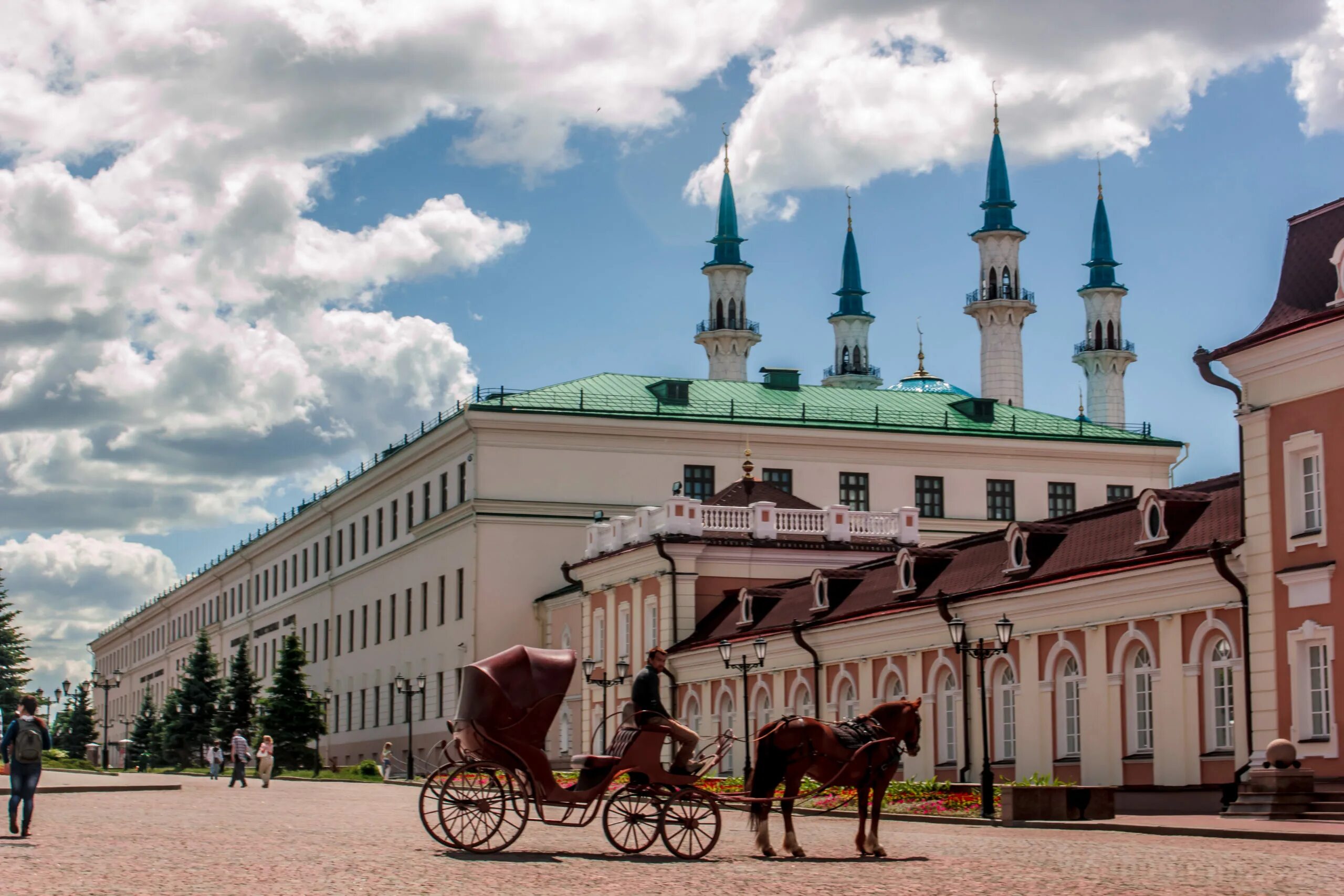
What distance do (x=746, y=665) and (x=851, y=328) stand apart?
73249 millimetres

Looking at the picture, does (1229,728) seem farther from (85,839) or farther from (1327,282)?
(85,839)

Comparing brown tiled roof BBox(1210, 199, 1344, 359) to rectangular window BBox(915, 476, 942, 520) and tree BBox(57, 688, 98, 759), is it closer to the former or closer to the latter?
rectangular window BBox(915, 476, 942, 520)

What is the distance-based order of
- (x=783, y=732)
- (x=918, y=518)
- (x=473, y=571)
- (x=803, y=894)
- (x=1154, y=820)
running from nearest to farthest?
(x=803, y=894) → (x=783, y=732) → (x=1154, y=820) → (x=473, y=571) → (x=918, y=518)

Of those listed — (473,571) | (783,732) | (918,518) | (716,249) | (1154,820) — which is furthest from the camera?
(716,249)

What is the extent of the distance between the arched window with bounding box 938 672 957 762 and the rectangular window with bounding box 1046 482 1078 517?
109ft

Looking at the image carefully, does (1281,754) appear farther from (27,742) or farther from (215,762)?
(215,762)

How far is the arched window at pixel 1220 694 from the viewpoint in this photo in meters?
28.9

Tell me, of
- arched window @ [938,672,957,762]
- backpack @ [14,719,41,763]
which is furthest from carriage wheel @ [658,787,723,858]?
arched window @ [938,672,957,762]

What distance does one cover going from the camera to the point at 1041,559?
3494 cm

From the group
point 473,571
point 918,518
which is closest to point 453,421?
point 473,571

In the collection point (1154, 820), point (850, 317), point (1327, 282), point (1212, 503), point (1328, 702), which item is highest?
point (850, 317)

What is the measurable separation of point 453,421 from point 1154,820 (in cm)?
4109

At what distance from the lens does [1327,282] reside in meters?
27.5

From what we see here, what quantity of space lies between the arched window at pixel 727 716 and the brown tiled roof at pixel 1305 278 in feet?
66.8
